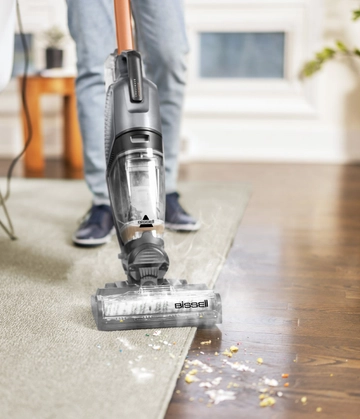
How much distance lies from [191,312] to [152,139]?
0.29 m

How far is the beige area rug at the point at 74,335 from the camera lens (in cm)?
77

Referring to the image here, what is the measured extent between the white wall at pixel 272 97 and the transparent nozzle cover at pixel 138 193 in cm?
210

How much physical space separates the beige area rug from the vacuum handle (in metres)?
0.46

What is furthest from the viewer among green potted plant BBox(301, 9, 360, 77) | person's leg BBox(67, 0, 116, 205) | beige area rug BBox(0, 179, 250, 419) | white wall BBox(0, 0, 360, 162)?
white wall BBox(0, 0, 360, 162)

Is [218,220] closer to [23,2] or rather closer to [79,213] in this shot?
[79,213]

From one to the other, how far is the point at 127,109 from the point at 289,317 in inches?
17.9

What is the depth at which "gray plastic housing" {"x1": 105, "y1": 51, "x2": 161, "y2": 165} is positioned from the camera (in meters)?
0.97

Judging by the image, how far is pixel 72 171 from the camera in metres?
2.74

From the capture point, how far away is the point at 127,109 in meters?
0.97

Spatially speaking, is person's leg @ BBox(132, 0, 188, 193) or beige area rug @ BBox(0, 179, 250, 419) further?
person's leg @ BBox(132, 0, 188, 193)

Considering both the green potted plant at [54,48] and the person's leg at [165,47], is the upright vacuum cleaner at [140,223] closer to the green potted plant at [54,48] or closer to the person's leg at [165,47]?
the person's leg at [165,47]

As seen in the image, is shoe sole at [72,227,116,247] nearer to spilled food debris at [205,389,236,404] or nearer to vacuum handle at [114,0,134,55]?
vacuum handle at [114,0,134,55]

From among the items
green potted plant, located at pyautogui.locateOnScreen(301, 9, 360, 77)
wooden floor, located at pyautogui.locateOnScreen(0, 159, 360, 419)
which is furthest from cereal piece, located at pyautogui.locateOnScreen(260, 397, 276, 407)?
green potted plant, located at pyautogui.locateOnScreen(301, 9, 360, 77)

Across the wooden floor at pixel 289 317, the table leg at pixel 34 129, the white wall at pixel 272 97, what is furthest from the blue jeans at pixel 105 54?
the white wall at pixel 272 97
